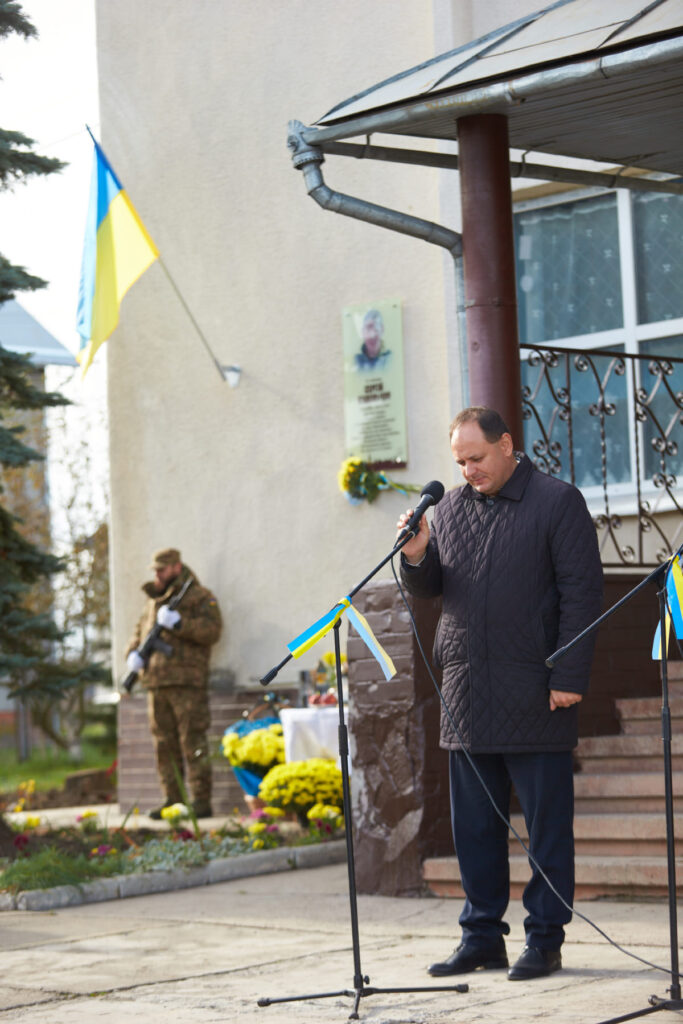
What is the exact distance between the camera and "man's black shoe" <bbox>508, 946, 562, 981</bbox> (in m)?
4.71

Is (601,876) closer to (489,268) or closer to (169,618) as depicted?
(489,268)

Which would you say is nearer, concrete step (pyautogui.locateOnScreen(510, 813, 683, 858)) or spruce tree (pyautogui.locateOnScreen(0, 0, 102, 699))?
concrete step (pyautogui.locateOnScreen(510, 813, 683, 858))

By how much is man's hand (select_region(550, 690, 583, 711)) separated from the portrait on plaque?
5.28 meters

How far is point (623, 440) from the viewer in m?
9.02

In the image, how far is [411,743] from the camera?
6777 mm

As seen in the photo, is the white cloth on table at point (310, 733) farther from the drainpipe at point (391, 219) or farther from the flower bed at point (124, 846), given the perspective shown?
the drainpipe at point (391, 219)

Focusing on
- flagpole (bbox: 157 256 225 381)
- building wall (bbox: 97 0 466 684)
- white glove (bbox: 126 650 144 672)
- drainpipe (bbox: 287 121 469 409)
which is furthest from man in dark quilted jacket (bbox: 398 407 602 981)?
flagpole (bbox: 157 256 225 381)

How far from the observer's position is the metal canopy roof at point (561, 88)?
17.7 feet

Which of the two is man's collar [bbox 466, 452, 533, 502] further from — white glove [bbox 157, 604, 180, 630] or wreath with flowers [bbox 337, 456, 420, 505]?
white glove [bbox 157, 604, 180, 630]

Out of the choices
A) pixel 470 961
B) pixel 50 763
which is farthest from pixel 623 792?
pixel 50 763

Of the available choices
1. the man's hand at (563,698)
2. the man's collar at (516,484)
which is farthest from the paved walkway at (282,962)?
the man's collar at (516,484)

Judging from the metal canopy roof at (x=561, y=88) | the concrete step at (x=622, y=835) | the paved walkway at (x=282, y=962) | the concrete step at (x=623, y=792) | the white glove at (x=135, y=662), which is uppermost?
the metal canopy roof at (x=561, y=88)

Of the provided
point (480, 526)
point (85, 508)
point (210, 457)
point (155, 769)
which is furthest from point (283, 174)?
point (85, 508)

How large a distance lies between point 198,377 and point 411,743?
512 cm
